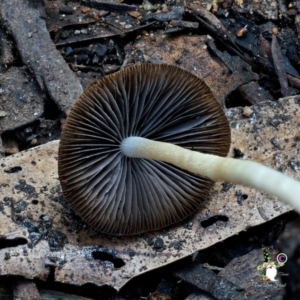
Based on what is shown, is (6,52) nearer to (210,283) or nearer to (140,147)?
(140,147)

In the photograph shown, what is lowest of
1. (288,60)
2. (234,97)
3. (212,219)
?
(212,219)

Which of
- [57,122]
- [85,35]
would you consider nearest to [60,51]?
[85,35]

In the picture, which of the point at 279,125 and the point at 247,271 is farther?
the point at 279,125

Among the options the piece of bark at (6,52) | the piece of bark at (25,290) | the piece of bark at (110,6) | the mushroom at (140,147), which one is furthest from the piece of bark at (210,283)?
the piece of bark at (110,6)

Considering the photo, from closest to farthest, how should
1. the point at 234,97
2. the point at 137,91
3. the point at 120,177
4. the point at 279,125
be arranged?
the point at 137,91, the point at 120,177, the point at 279,125, the point at 234,97

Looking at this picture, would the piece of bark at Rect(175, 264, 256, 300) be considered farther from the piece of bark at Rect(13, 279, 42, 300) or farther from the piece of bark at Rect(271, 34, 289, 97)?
the piece of bark at Rect(271, 34, 289, 97)

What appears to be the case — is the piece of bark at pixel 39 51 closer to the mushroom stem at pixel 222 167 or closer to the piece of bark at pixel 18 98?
the piece of bark at pixel 18 98

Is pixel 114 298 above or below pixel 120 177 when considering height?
below

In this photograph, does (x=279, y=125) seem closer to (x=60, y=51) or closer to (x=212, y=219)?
(x=212, y=219)
